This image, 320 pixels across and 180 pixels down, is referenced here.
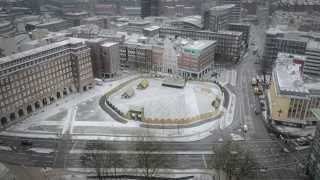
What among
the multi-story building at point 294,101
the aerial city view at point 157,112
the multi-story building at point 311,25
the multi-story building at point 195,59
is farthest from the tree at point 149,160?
the multi-story building at point 311,25

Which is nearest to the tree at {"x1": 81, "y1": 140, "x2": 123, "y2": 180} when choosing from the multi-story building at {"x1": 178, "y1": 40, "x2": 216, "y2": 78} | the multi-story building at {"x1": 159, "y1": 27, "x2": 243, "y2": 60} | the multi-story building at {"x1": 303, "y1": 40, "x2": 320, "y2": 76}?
the multi-story building at {"x1": 178, "y1": 40, "x2": 216, "y2": 78}

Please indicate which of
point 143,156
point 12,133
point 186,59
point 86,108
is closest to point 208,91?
point 186,59

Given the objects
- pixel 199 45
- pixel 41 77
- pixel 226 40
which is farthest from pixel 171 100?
pixel 226 40

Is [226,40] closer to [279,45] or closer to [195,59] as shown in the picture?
[279,45]

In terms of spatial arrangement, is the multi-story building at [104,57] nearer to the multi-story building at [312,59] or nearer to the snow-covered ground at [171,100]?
the snow-covered ground at [171,100]

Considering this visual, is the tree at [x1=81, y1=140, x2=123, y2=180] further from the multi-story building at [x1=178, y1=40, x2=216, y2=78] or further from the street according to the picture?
the multi-story building at [x1=178, y1=40, x2=216, y2=78]

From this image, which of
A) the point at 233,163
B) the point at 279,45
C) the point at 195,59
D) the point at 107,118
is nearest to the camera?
the point at 233,163

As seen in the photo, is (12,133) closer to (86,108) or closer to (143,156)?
(86,108)
